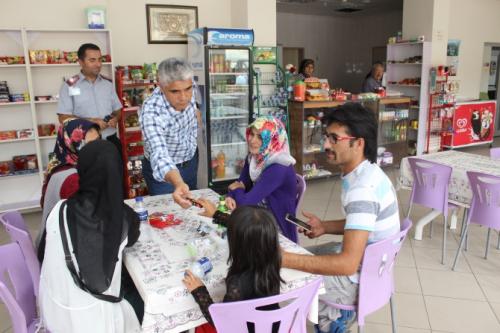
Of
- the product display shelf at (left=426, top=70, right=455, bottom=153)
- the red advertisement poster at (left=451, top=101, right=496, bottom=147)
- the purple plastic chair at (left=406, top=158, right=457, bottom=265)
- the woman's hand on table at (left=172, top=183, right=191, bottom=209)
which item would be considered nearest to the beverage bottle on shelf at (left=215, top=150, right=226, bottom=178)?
the purple plastic chair at (left=406, top=158, right=457, bottom=265)

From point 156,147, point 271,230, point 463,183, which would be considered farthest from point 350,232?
point 463,183

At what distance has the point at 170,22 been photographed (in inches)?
213

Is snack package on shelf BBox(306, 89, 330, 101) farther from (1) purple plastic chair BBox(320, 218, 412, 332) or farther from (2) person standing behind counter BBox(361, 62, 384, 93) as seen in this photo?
(1) purple plastic chair BBox(320, 218, 412, 332)

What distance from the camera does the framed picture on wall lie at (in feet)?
17.4

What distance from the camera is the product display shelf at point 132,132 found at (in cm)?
500

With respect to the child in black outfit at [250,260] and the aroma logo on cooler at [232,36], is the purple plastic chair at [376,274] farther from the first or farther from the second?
the aroma logo on cooler at [232,36]

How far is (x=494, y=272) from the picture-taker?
3340 mm

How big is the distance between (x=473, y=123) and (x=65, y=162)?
767 cm

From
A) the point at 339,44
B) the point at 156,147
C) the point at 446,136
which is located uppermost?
the point at 339,44

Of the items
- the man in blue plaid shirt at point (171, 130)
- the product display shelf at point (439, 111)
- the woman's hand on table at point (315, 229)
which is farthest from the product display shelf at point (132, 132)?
the product display shelf at point (439, 111)

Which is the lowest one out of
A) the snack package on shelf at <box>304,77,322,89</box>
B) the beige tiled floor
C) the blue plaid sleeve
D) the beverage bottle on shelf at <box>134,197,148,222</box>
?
the beige tiled floor

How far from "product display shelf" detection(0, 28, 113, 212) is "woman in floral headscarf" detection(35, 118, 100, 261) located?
2.33 metres

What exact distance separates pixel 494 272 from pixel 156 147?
2866 mm

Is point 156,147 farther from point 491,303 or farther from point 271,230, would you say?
point 491,303
